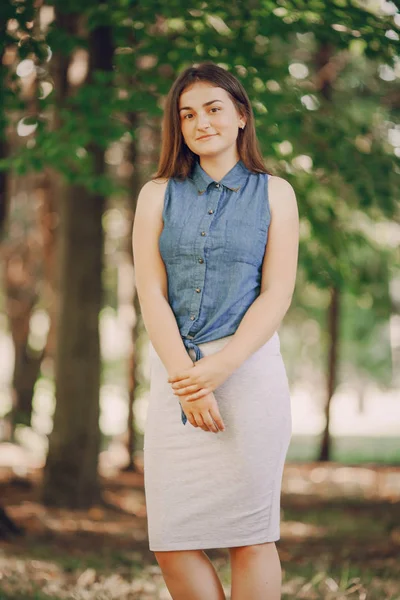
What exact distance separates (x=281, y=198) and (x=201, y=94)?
1.51ft

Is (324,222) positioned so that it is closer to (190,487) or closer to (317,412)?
(190,487)

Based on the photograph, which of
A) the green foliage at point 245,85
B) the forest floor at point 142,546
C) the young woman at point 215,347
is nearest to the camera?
the young woman at point 215,347

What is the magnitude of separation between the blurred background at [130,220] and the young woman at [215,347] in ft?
5.71

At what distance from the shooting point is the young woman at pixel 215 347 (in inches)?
113

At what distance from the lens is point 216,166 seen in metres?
3.01

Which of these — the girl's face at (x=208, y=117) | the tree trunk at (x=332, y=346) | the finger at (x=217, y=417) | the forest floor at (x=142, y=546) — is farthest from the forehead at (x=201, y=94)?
the tree trunk at (x=332, y=346)

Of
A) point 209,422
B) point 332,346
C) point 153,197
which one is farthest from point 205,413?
point 332,346

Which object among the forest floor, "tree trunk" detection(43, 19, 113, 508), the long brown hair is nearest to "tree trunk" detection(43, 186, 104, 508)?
"tree trunk" detection(43, 19, 113, 508)

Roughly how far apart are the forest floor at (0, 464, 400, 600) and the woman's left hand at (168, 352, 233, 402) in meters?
2.01

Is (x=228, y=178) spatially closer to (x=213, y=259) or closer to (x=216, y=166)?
(x=216, y=166)

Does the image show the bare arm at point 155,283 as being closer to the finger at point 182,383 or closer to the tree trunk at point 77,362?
the finger at point 182,383

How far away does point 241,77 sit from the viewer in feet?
18.5

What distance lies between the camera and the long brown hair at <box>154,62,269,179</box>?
300cm

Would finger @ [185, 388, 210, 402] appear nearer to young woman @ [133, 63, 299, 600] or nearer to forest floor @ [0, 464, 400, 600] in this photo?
young woman @ [133, 63, 299, 600]
